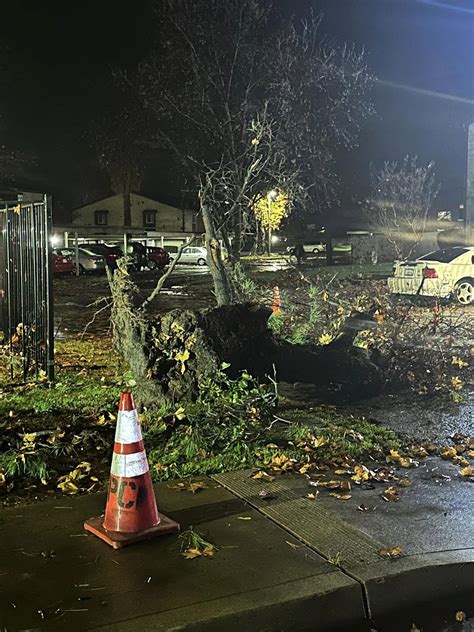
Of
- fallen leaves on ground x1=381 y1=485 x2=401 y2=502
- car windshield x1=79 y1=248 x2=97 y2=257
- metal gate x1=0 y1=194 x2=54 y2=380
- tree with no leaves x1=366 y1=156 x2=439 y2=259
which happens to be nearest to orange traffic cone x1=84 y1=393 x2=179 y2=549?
fallen leaves on ground x1=381 y1=485 x2=401 y2=502

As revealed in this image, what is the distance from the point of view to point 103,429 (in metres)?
6.06

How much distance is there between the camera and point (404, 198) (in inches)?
1972

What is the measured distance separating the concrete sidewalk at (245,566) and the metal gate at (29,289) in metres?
3.36

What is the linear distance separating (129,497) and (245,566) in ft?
2.64

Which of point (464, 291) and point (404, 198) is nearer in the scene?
point (464, 291)

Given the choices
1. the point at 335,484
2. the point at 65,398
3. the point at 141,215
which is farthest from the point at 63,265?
the point at 141,215

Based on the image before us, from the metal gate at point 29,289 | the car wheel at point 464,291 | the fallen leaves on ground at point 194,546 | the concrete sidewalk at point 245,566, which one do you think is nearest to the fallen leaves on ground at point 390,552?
the concrete sidewalk at point 245,566

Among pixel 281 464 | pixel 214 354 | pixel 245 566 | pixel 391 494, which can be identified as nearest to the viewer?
pixel 245 566

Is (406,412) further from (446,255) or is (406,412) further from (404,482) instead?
(446,255)

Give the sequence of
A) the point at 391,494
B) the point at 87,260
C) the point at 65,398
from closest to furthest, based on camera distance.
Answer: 1. the point at 391,494
2. the point at 65,398
3. the point at 87,260

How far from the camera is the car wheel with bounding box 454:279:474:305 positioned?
1795cm

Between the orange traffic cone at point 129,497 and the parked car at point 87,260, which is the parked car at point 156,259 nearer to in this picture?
the parked car at point 87,260

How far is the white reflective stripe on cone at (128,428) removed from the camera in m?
4.18

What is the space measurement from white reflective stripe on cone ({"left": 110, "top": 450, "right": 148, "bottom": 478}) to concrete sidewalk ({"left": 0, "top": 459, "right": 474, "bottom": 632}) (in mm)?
400
